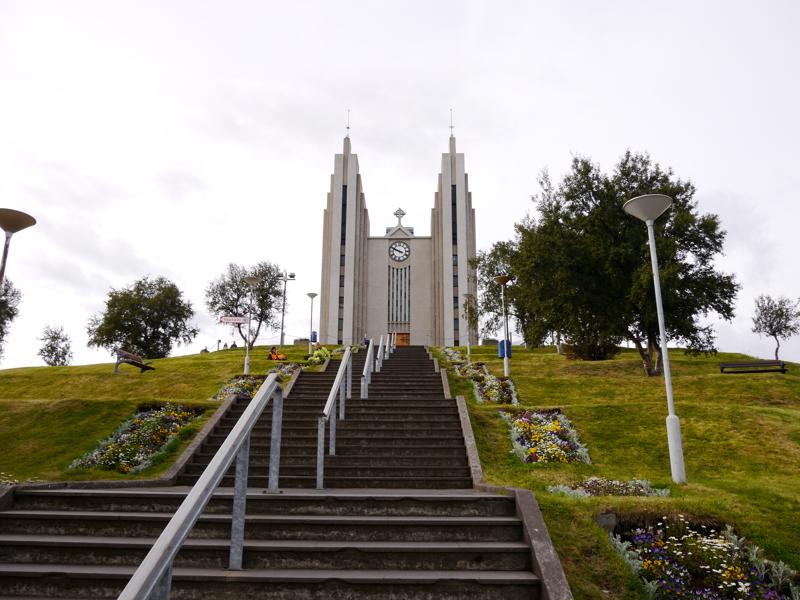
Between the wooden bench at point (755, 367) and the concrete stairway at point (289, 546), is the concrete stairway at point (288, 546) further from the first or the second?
the wooden bench at point (755, 367)

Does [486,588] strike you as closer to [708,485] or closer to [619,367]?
[708,485]

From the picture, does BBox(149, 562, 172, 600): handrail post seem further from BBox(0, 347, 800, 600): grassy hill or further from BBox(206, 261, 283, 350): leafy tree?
BBox(206, 261, 283, 350): leafy tree

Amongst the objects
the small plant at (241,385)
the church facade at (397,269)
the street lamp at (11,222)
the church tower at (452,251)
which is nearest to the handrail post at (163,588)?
the street lamp at (11,222)

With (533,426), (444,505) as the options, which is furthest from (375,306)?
(444,505)

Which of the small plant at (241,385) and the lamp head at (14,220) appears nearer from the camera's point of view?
the lamp head at (14,220)

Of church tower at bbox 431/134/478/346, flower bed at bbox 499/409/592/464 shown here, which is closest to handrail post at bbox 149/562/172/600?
flower bed at bbox 499/409/592/464

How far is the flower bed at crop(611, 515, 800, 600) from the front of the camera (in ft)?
15.9

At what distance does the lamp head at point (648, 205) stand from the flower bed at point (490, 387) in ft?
23.4

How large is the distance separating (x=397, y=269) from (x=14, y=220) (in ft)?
170

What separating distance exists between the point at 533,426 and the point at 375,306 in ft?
162

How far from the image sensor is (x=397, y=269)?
2416 inches

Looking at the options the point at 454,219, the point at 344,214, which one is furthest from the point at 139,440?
the point at 454,219

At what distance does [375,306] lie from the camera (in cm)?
5991

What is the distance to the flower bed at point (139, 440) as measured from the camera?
9031 mm
